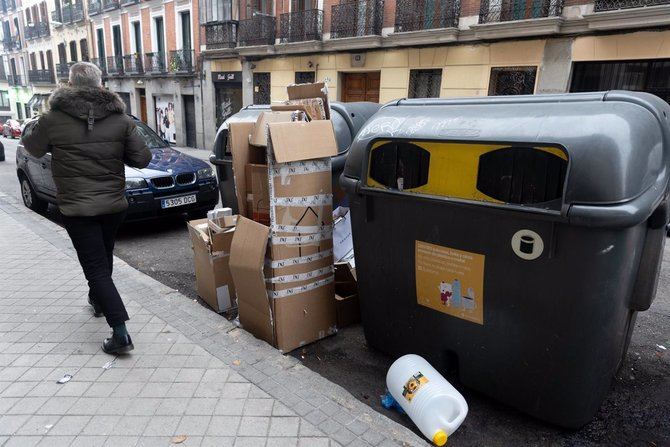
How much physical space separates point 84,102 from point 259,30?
17.0m

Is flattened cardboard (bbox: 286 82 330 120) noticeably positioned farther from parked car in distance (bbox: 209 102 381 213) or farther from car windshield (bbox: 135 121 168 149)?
car windshield (bbox: 135 121 168 149)

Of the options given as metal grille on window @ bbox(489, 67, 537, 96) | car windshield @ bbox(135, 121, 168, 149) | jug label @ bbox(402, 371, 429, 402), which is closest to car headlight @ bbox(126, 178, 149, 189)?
car windshield @ bbox(135, 121, 168, 149)

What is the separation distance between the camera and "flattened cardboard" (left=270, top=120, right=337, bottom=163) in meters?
2.93

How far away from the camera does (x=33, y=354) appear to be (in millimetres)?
3016

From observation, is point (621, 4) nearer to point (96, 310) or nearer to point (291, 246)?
point (291, 246)

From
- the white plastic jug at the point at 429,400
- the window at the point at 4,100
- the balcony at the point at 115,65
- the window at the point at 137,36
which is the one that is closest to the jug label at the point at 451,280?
the white plastic jug at the point at 429,400

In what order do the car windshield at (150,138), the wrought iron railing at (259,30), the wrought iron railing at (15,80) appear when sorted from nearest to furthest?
the car windshield at (150,138)
the wrought iron railing at (259,30)
the wrought iron railing at (15,80)

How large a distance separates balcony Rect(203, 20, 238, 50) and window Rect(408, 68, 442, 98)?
9.22 m

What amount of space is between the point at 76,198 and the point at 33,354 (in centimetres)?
109

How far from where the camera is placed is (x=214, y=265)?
3.72 m

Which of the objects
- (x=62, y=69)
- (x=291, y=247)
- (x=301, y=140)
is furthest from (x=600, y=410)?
(x=62, y=69)

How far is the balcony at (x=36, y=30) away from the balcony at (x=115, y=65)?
588 inches

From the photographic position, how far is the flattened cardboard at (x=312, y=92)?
3.59 metres

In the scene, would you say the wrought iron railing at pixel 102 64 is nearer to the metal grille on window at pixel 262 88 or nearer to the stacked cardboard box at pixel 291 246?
the metal grille on window at pixel 262 88
